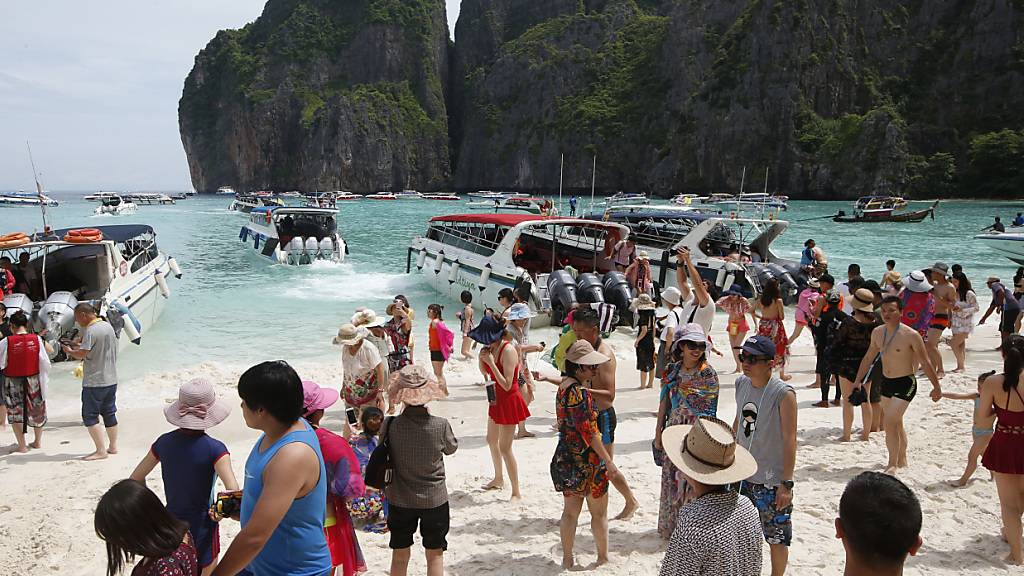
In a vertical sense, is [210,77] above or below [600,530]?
above

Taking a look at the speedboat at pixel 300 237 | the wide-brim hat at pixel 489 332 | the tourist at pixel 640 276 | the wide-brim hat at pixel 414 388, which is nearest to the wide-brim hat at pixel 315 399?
the wide-brim hat at pixel 414 388

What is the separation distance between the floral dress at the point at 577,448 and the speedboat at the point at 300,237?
21.7 metres

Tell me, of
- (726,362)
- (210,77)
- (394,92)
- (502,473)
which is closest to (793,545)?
(502,473)

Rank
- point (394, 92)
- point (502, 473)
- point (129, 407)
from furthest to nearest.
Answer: point (394, 92)
point (129, 407)
point (502, 473)

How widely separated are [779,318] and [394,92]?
13897cm

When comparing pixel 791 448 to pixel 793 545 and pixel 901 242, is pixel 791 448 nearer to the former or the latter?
pixel 793 545

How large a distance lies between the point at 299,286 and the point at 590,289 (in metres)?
10.8

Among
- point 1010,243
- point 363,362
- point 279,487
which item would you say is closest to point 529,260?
point 363,362

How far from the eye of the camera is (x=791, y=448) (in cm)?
350

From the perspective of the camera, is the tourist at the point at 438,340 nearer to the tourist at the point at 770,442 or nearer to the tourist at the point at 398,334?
the tourist at the point at 398,334

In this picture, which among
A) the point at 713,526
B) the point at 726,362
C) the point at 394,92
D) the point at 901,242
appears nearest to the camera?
the point at 713,526

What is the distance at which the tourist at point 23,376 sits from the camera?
6.20 meters

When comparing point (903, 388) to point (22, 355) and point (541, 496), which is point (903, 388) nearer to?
point (541, 496)

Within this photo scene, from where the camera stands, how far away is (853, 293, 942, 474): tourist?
5.14m
